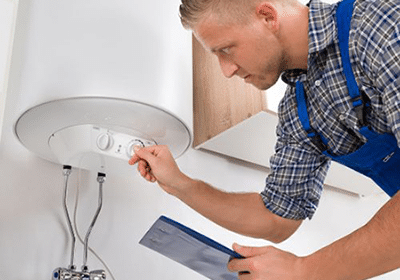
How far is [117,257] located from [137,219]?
0.12m

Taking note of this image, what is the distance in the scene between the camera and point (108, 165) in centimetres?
126

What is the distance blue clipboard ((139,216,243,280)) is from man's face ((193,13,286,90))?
0.40m

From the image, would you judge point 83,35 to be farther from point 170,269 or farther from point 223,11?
point 170,269

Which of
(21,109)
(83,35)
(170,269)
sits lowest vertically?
(170,269)

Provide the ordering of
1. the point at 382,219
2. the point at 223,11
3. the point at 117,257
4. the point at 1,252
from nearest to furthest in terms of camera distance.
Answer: the point at 382,219 < the point at 223,11 < the point at 1,252 < the point at 117,257

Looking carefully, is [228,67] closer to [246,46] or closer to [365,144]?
[246,46]

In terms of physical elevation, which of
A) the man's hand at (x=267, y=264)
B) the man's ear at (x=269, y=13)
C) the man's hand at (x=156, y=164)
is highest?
the man's ear at (x=269, y=13)

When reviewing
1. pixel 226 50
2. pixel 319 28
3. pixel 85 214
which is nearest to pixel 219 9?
pixel 226 50

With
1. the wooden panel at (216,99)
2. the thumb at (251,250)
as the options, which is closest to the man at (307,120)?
the thumb at (251,250)

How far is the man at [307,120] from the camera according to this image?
84cm

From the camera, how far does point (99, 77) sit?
1.08m

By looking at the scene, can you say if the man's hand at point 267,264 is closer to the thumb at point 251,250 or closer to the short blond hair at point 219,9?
the thumb at point 251,250

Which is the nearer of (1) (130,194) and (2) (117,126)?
(2) (117,126)

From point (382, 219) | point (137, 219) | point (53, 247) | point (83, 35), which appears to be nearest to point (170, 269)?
point (137, 219)
